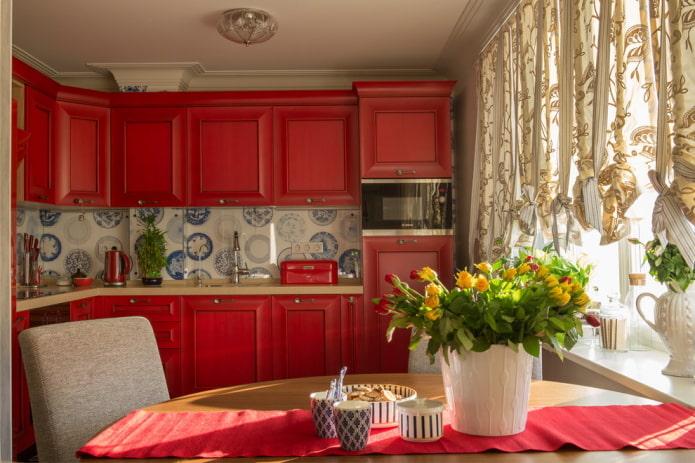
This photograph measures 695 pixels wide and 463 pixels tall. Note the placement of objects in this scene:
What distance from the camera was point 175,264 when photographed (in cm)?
454

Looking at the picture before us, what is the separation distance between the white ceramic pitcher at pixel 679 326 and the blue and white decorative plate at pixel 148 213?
142 inches

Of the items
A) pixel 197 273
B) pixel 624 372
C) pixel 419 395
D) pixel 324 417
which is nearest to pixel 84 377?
pixel 324 417

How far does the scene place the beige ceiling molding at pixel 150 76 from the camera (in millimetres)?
4441

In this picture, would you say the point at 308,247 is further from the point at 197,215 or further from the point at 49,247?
the point at 49,247

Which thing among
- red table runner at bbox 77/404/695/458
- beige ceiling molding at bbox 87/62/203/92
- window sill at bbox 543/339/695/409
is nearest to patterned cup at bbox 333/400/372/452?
red table runner at bbox 77/404/695/458

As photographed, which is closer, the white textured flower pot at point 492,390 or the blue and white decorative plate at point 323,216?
the white textured flower pot at point 492,390

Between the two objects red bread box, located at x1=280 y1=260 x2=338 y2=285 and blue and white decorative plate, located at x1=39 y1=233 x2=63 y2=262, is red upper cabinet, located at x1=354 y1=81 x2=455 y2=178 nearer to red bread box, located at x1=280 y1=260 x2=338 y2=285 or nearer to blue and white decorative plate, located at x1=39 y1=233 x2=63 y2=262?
red bread box, located at x1=280 y1=260 x2=338 y2=285

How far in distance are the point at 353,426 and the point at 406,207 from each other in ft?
9.93

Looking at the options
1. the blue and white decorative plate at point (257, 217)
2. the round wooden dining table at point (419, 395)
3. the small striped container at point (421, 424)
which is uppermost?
the blue and white decorative plate at point (257, 217)

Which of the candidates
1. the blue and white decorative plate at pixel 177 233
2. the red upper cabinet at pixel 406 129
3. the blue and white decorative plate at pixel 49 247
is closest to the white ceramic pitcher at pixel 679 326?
the red upper cabinet at pixel 406 129

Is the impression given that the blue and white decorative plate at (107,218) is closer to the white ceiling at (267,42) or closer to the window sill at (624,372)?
the white ceiling at (267,42)

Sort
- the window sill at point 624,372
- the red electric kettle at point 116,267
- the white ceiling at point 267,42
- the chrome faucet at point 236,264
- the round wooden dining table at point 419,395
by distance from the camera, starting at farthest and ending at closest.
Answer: the chrome faucet at point 236,264, the red electric kettle at point 116,267, the white ceiling at point 267,42, the window sill at point 624,372, the round wooden dining table at point 419,395

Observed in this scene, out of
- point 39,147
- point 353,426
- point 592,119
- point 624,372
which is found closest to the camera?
point 353,426

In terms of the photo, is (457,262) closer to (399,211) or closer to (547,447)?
(399,211)
